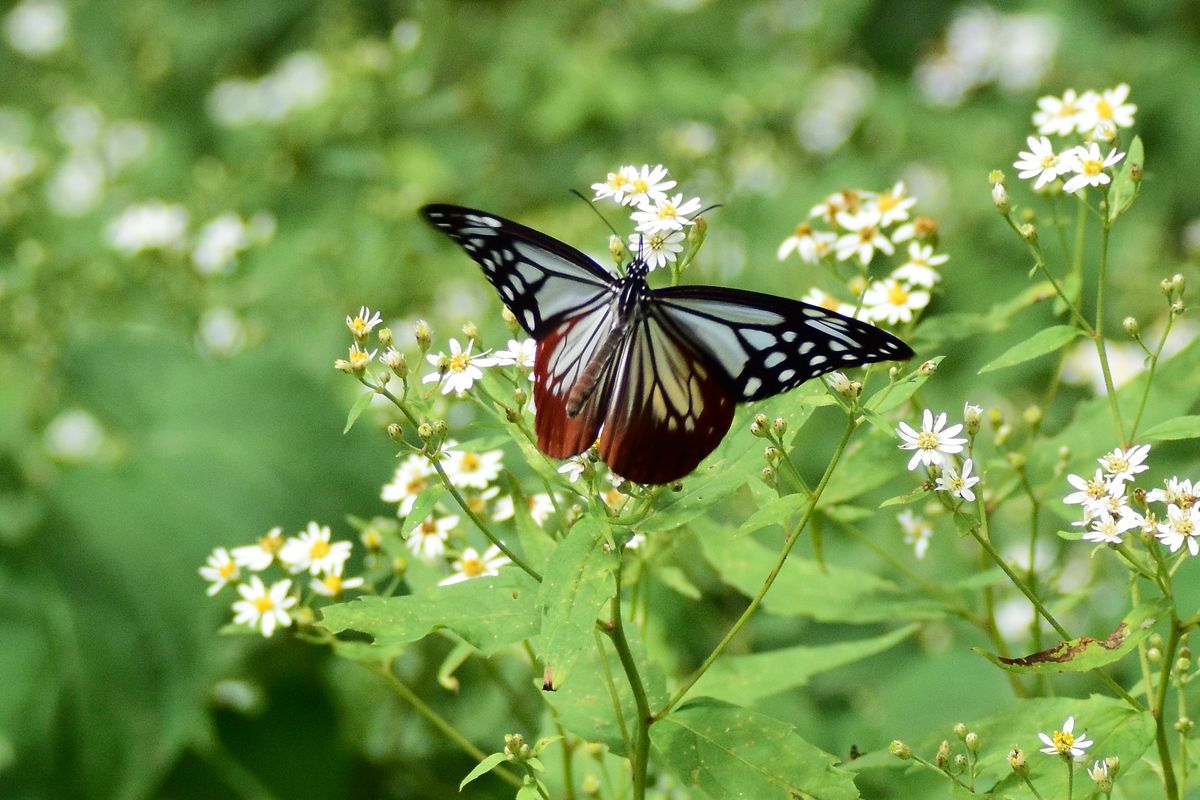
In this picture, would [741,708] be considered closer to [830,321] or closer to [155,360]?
[830,321]

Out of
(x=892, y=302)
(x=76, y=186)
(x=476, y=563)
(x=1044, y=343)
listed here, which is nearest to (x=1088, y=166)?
(x=1044, y=343)

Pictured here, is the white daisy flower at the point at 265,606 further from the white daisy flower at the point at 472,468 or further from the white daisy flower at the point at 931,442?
the white daisy flower at the point at 931,442

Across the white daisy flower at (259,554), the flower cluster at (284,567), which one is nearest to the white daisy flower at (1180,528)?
the flower cluster at (284,567)

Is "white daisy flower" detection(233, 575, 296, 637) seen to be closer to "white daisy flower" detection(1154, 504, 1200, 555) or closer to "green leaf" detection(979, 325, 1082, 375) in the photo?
"green leaf" detection(979, 325, 1082, 375)

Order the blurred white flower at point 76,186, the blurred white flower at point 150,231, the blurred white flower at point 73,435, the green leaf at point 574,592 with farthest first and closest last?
1. the blurred white flower at point 76,186
2. the blurred white flower at point 73,435
3. the blurred white flower at point 150,231
4. the green leaf at point 574,592

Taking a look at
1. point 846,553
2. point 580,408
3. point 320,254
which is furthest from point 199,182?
point 580,408

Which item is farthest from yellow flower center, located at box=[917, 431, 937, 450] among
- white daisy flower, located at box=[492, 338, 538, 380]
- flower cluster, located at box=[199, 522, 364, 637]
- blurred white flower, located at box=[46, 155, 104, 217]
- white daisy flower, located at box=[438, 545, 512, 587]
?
blurred white flower, located at box=[46, 155, 104, 217]
